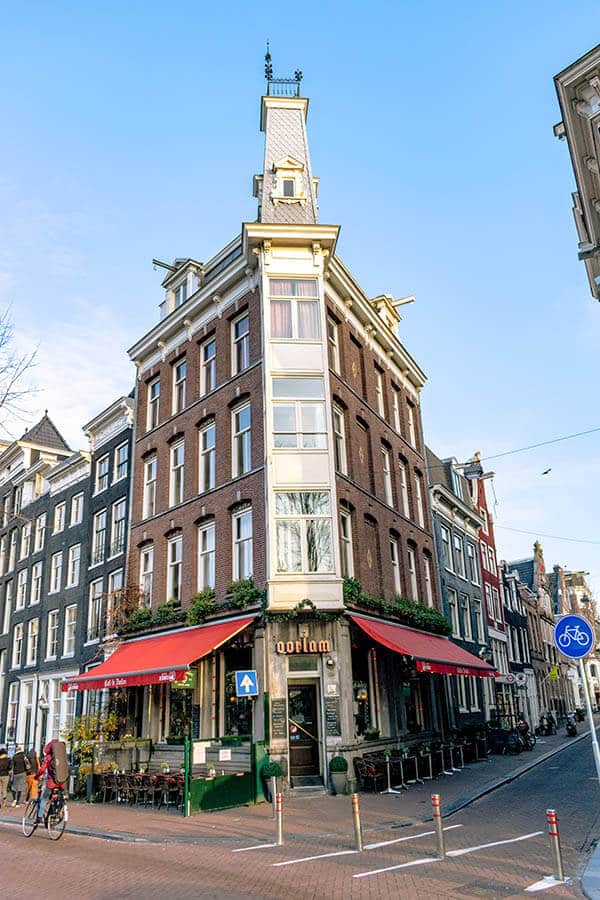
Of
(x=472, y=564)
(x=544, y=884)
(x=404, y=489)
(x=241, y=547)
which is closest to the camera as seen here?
(x=544, y=884)

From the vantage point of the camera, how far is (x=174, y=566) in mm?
25188

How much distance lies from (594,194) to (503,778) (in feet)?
52.9

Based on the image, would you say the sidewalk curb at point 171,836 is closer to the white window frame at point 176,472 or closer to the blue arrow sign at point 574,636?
the blue arrow sign at point 574,636

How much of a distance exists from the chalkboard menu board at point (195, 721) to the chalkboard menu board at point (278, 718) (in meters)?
3.66

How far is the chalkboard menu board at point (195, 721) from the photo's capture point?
21.3 metres

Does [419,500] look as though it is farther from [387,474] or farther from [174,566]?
[174,566]

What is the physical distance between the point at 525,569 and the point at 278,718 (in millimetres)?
47890

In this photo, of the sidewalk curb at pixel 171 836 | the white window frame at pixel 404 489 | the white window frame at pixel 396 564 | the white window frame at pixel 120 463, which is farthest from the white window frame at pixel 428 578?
the white window frame at pixel 120 463

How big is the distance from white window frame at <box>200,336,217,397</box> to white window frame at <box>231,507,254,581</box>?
5214 mm

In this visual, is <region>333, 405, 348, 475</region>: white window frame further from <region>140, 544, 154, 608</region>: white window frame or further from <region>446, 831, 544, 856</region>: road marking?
<region>446, 831, 544, 856</region>: road marking

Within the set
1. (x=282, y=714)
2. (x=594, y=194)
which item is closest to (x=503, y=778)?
(x=282, y=714)

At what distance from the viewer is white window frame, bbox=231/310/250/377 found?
79.4ft

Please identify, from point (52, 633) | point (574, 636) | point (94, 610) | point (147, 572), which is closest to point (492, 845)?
point (574, 636)

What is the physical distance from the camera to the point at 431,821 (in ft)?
47.3
